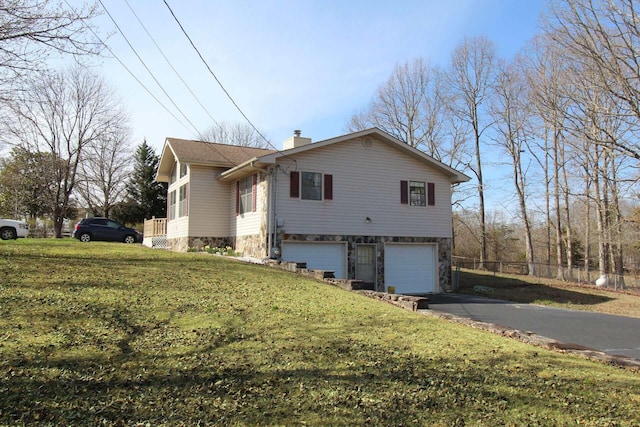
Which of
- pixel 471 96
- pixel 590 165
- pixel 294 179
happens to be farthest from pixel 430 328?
pixel 471 96

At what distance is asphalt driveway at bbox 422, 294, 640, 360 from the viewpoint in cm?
990

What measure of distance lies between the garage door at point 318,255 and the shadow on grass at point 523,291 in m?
6.10

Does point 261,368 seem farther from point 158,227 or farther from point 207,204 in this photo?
point 158,227

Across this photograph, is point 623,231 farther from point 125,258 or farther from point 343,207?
point 125,258

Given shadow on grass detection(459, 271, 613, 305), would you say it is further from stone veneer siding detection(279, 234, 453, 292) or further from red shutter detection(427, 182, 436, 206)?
red shutter detection(427, 182, 436, 206)

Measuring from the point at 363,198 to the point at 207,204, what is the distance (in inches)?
260

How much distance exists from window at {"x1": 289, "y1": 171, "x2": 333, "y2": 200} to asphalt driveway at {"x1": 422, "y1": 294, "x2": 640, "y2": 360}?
5.39 metres

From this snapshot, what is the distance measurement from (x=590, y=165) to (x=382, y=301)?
21.5 metres

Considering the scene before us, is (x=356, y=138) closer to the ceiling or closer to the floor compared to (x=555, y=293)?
closer to the ceiling

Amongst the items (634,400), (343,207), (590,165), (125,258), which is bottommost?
(634,400)

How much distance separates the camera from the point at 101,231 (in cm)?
2467

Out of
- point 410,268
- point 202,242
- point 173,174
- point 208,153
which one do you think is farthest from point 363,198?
point 173,174

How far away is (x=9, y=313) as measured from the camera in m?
5.91

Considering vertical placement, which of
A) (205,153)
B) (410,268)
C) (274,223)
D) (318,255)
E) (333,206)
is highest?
(205,153)
